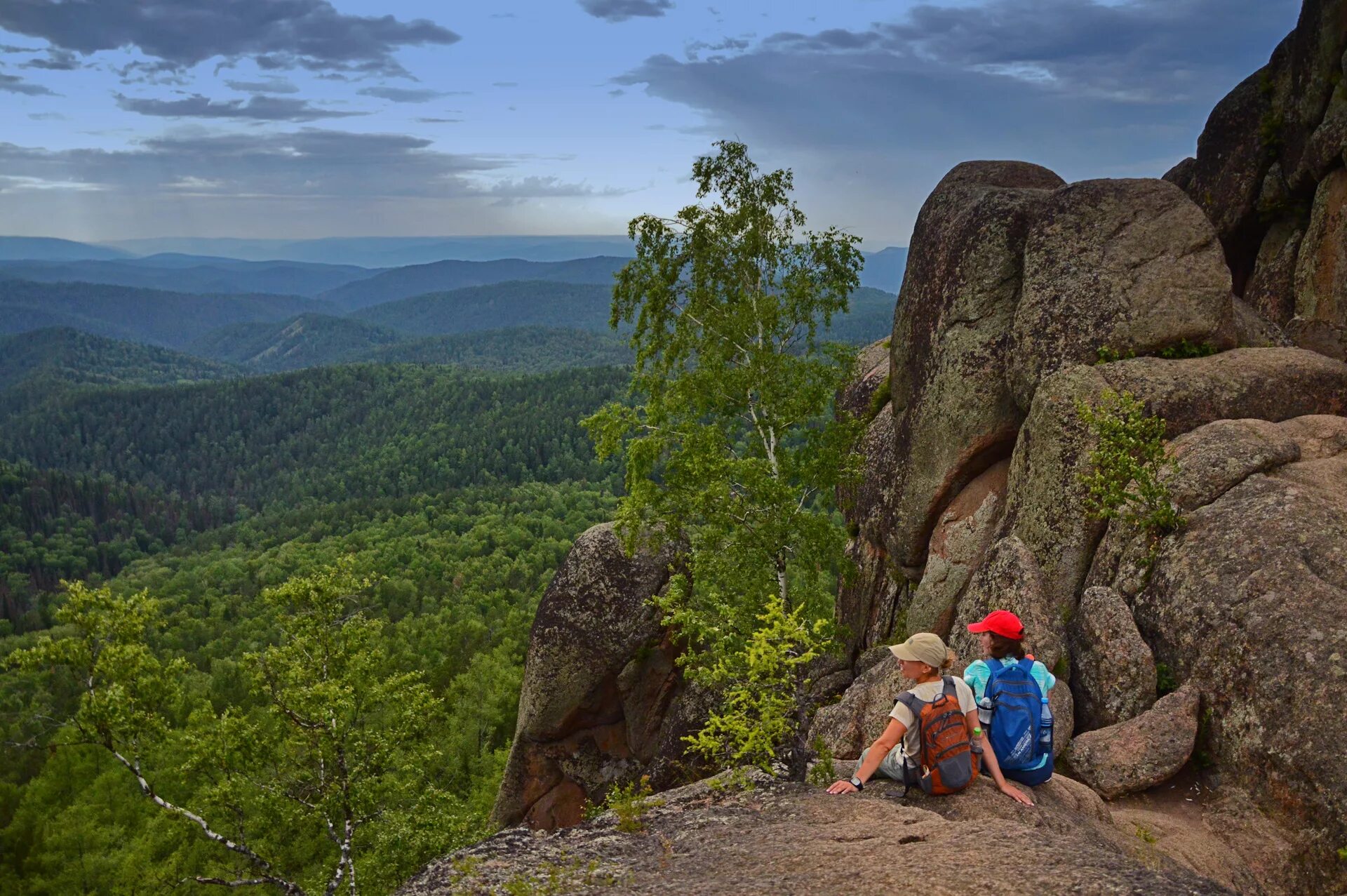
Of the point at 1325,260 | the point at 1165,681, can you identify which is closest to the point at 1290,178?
the point at 1325,260

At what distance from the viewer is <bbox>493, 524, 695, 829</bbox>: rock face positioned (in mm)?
27047

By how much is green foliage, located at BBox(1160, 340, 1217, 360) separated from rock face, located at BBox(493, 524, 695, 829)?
15.9m

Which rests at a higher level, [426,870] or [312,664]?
[426,870]

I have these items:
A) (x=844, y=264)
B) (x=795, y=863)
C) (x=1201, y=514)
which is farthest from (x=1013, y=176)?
(x=795, y=863)

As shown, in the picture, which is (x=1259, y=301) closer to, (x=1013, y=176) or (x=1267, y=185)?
(x=1267, y=185)

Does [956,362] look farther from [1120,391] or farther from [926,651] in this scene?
[926,651]

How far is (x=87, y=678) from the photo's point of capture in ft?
65.1

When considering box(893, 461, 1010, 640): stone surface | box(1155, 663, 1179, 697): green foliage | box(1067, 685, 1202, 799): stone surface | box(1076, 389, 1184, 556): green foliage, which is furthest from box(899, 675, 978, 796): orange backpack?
box(893, 461, 1010, 640): stone surface

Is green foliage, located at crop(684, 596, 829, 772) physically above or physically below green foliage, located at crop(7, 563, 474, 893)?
above

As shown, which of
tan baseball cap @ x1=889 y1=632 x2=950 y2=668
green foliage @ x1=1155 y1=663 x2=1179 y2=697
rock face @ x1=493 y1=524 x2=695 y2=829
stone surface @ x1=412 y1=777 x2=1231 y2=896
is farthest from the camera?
rock face @ x1=493 y1=524 x2=695 y2=829

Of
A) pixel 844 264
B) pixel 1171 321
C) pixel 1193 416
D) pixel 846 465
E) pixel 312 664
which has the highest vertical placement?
pixel 844 264

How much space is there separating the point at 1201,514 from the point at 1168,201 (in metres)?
9.18

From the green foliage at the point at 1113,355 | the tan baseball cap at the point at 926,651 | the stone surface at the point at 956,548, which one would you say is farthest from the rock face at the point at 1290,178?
the tan baseball cap at the point at 926,651

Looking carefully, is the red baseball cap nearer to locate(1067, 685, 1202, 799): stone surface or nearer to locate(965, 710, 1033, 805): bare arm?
locate(965, 710, 1033, 805): bare arm
